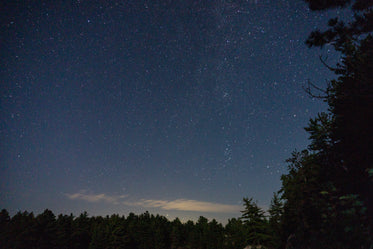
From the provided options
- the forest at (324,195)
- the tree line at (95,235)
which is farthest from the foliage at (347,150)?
the tree line at (95,235)

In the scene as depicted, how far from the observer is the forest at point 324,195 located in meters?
9.77

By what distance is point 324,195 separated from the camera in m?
16.0

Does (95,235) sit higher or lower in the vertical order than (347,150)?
lower

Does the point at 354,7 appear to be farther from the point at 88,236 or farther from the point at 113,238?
the point at 88,236

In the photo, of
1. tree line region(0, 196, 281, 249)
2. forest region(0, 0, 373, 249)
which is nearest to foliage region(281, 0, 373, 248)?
forest region(0, 0, 373, 249)

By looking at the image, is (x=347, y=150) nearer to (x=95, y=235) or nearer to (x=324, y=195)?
(x=324, y=195)

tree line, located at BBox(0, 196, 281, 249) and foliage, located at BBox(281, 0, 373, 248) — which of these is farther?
tree line, located at BBox(0, 196, 281, 249)

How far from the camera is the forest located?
9.77 meters

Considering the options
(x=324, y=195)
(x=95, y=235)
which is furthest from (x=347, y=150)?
(x=95, y=235)

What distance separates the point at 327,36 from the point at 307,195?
20978mm

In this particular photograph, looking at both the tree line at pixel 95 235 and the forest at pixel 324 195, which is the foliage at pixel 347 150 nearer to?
the forest at pixel 324 195

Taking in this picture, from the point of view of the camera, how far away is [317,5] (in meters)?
10.8

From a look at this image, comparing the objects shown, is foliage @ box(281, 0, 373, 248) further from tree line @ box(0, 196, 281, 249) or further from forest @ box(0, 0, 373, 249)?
tree line @ box(0, 196, 281, 249)

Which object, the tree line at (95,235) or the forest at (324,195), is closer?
the forest at (324,195)
